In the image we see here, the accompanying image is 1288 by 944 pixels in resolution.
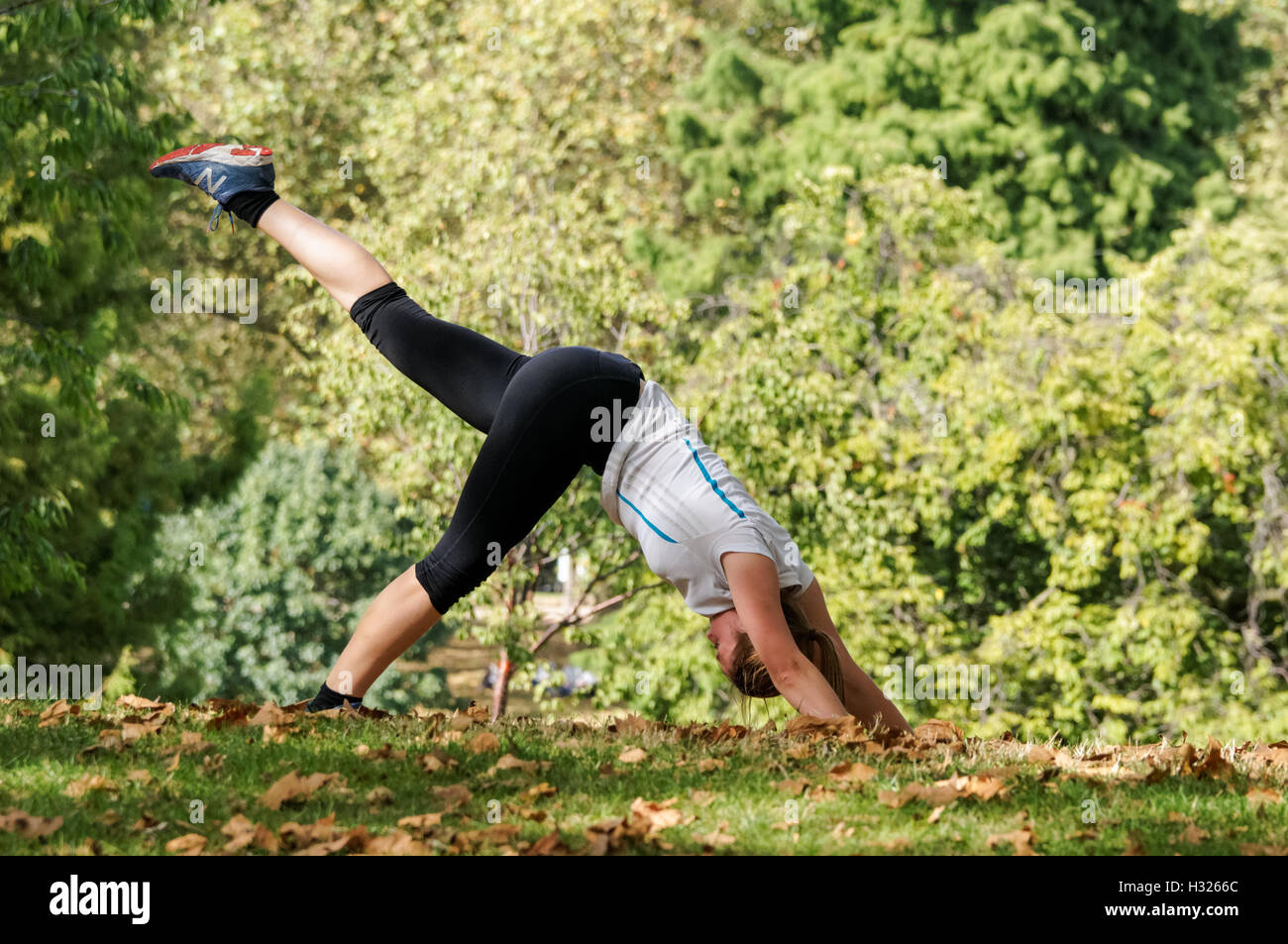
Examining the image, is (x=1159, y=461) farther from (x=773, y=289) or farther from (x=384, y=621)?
(x=384, y=621)

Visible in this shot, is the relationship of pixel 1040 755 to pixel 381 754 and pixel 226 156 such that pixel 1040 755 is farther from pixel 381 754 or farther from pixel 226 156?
pixel 226 156

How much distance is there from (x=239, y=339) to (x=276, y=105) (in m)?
4.44

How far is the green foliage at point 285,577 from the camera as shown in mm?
15992

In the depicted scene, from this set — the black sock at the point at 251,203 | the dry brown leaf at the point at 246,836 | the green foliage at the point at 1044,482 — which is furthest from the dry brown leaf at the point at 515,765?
the green foliage at the point at 1044,482

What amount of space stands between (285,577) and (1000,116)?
11.4m

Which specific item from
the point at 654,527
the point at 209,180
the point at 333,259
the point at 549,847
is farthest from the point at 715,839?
the point at 209,180

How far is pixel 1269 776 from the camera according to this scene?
11.8 feet

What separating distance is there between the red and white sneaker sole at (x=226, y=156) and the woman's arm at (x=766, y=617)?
85.8 inches

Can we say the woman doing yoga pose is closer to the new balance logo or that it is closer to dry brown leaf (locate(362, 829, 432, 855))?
the new balance logo

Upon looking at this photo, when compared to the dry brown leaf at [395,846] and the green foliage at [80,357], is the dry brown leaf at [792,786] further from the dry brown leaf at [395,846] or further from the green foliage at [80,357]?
the green foliage at [80,357]

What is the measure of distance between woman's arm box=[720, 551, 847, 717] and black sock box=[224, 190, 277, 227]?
2015mm

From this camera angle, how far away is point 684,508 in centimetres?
367

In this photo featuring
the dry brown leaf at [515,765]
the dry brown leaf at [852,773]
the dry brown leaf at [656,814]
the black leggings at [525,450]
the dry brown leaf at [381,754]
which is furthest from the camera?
the black leggings at [525,450]

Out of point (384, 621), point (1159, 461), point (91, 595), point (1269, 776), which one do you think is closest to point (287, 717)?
point (384, 621)
